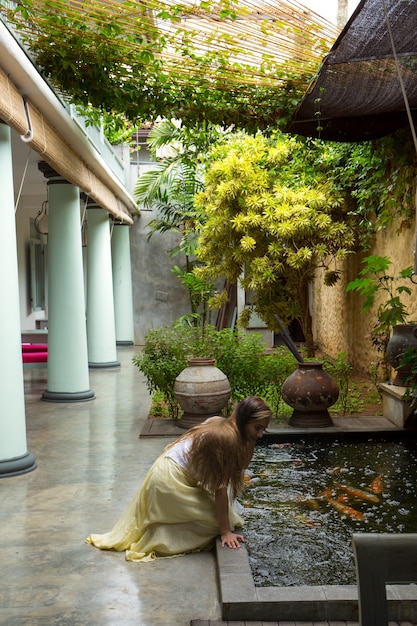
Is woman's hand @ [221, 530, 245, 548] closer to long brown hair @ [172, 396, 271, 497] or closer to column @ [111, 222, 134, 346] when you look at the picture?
long brown hair @ [172, 396, 271, 497]

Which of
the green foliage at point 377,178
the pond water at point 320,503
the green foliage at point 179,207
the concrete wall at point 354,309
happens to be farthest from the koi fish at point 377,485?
the green foliage at point 179,207

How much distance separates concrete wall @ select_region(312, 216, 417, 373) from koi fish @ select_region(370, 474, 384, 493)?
11.7 ft

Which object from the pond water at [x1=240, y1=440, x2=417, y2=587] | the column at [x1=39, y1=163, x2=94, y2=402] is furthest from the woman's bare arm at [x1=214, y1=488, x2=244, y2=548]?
the column at [x1=39, y1=163, x2=94, y2=402]

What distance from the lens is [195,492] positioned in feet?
15.9

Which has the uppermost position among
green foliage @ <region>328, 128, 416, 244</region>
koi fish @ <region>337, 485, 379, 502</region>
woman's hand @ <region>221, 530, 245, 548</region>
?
green foliage @ <region>328, 128, 416, 244</region>

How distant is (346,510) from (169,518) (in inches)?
57.6

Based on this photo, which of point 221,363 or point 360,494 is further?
point 221,363

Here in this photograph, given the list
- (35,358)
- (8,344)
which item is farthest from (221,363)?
(35,358)

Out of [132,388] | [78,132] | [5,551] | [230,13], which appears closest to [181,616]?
[5,551]

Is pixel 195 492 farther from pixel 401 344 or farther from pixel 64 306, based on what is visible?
pixel 64 306

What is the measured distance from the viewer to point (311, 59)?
28.1 feet

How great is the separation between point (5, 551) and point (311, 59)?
615cm

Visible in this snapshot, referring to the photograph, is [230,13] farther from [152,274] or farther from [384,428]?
[152,274]

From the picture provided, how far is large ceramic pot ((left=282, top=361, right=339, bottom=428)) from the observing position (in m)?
8.26
